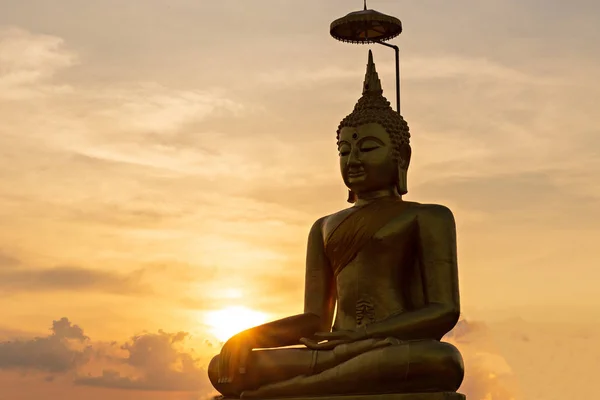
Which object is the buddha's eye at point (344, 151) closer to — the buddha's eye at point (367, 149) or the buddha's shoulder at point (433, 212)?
the buddha's eye at point (367, 149)

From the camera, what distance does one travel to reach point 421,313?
11.4m

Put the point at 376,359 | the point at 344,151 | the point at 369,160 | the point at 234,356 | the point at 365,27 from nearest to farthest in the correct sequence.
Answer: the point at 376,359, the point at 234,356, the point at 369,160, the point at 344,151, the point at 365,27

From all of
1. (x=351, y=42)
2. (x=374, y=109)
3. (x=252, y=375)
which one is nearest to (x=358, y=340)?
(x=252, y=375)

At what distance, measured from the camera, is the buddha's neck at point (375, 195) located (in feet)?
41.0

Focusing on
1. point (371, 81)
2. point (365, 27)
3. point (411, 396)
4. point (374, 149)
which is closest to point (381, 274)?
point (374, 149)

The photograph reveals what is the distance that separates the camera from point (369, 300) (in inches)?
469

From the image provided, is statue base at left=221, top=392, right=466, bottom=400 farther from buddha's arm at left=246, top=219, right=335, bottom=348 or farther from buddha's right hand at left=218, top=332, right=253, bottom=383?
buddha's arm at left=246, top=219, right=335, bottom=348

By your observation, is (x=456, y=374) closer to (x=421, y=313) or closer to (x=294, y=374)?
(x=421, y=313)

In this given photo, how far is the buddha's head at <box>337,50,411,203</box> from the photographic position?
487 inches

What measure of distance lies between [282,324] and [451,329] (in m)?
1.88

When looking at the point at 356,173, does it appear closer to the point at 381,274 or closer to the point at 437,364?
the point at 381,274

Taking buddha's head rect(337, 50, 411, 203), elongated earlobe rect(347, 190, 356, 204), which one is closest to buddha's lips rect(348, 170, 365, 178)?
buddha's head rect(337, 50, 411, 203)

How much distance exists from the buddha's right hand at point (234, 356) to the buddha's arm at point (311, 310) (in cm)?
13

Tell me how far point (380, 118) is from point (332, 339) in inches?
104
